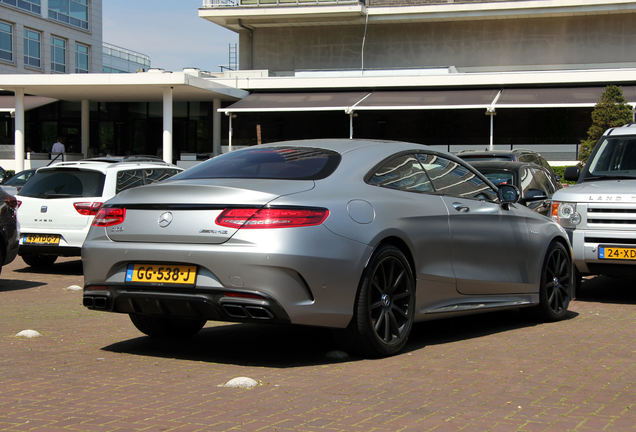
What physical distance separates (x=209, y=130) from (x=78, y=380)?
36.8m

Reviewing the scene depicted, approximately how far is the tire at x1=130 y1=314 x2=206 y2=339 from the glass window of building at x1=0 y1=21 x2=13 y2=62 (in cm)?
5831

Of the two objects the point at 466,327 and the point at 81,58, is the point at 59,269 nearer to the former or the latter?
the point at 466,327

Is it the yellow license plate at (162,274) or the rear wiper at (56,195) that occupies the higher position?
the rear wiper at (56,195)

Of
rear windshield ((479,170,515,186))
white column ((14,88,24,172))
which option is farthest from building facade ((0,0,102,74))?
rear windshield ((479,170,515,186))

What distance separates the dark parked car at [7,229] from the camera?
1114 centimetres

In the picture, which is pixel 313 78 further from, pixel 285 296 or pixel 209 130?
pixel 285 296

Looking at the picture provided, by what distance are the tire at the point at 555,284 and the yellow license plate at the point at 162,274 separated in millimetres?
3856

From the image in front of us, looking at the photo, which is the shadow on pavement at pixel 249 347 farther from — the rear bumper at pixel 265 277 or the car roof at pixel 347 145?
the car roof at pixel 347 145

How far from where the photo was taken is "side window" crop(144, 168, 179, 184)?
1439 centimetres

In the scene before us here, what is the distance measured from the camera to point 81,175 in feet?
43.4

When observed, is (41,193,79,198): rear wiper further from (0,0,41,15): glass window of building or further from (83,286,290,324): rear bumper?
(0,0,41,15): glass window of building

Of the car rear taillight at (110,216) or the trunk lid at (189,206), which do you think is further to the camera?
the car rear taillight at (110,216)

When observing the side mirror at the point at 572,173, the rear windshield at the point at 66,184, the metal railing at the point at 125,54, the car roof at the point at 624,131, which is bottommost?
the rear windshield at the point at 66,184

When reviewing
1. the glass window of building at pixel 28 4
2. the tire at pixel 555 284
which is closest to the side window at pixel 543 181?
the tire at pixel 555 284
